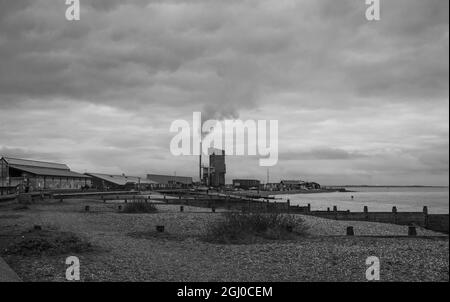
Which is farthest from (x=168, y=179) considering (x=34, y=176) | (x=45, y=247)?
(x=45, y=247)

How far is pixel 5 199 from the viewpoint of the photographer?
48.2 meters

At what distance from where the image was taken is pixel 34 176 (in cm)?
7319

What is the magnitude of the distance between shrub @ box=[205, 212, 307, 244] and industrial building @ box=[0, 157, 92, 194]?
4286 cm

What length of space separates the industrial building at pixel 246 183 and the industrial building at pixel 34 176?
97.6 metres

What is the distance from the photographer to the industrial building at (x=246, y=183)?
18750 cm

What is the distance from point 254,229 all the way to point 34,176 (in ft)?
209

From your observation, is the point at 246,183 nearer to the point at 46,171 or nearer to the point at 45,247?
the point at 46,171

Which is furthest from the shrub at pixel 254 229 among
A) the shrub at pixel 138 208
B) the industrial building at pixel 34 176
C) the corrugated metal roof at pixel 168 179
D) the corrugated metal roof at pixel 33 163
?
the corrugated metal roof at pixel 168 179

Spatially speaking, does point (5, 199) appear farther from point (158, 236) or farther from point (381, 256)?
point (381, 256)

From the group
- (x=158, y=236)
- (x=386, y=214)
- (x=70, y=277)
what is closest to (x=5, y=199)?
(x=158, y=236)

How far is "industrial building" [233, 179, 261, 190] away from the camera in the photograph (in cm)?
18750

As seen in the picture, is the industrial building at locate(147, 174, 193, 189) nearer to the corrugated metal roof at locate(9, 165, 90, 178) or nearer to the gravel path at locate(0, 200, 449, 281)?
the corrugated metal roof at locate(9, 165, 90, 178)

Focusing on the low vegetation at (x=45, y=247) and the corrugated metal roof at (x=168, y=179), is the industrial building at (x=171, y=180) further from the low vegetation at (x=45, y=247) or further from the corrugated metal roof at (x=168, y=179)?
the low vegetation at (x=45, y=247)
